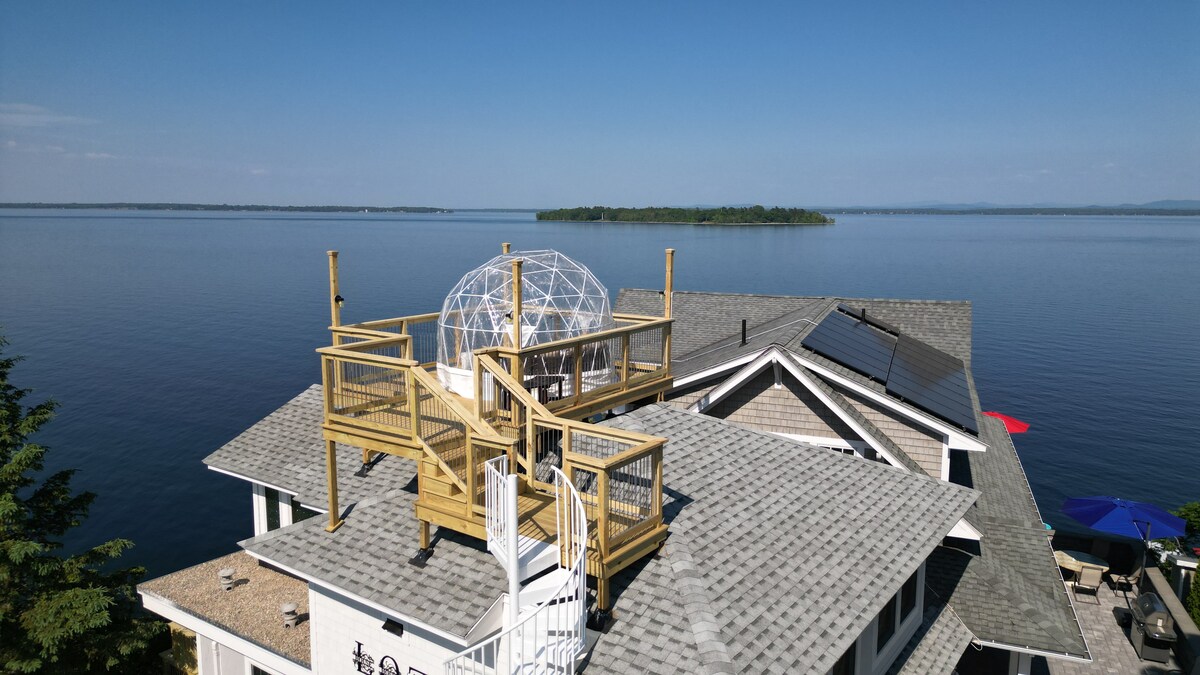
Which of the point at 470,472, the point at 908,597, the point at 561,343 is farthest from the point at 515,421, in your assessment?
the point at 908,597

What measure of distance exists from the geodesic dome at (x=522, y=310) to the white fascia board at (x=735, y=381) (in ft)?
9.50

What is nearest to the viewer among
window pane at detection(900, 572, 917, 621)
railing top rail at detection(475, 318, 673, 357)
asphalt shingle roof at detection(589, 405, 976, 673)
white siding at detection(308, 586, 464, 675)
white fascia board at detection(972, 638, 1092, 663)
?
asphalt shingle roof at detection(589, 405, 976, 673)

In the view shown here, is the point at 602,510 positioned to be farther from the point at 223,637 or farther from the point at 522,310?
the point at 223,637

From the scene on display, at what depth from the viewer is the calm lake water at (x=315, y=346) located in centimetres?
3234

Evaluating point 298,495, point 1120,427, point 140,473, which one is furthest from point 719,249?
point 298,495

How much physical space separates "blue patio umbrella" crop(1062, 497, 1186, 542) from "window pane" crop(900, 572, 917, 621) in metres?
11.1

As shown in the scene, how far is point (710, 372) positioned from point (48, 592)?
1402cm

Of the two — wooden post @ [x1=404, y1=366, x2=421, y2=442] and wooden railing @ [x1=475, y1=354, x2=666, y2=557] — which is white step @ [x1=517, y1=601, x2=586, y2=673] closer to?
wooden railing @ [x1=475, y1=354, x2=666, y2=557]

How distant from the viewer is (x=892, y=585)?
372 inches

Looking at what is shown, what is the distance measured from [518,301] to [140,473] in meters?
29.5

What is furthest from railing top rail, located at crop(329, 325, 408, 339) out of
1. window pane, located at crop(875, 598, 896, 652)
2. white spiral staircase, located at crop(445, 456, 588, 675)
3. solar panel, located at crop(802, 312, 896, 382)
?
solar panel, located at crop(802, 312, 896, 382)

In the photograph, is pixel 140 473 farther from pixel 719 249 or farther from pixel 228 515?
pixel 719 249

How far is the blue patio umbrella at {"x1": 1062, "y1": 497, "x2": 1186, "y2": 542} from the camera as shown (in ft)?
66.2

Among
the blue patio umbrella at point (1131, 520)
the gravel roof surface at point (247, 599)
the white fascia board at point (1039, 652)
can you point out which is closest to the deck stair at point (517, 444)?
the gravel roof surface at point (247, 599)
